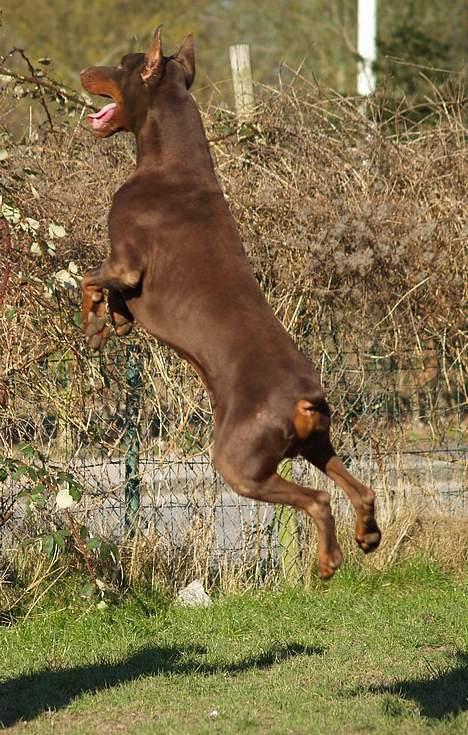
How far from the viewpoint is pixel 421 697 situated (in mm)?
5957

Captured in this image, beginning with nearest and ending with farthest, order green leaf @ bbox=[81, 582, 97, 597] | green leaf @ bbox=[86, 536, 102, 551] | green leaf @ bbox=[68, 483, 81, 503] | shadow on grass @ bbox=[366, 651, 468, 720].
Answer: shadow on grass @ bbox=[366, 651, 468, 720], green leaf @ bbox=[68, 483, 81, 503], green leaf @ bbox=[86, 536, 102, 551], green leaf @ bbox=[81, 582, 97, 597]

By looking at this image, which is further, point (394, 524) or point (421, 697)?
point (394, 524)

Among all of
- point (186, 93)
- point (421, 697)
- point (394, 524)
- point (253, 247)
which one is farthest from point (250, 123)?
point (421, 697)

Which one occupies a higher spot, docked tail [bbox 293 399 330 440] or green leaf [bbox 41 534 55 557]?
docked tail [bbox 293 399 330 440]

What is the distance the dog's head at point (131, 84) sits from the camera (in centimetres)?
518

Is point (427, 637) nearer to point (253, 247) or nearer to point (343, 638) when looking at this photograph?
point (343, 638)

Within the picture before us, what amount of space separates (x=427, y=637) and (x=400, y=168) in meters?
3.44

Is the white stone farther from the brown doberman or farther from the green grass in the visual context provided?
the brown doberman

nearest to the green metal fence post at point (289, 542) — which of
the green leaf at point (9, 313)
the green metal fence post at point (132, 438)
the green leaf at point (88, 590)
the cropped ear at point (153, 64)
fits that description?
the green metal fence post at point (132, 438)

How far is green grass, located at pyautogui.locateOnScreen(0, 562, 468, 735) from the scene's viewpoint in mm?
5734

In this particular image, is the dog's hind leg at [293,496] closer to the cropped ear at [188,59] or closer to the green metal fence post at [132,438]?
the cropped ear at [188,59]

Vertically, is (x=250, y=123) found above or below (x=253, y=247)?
above

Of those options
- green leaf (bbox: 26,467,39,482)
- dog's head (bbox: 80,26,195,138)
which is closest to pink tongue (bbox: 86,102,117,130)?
dog's head (bbox: 80,26,195,138)

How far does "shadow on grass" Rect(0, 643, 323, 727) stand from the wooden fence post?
3904mm
